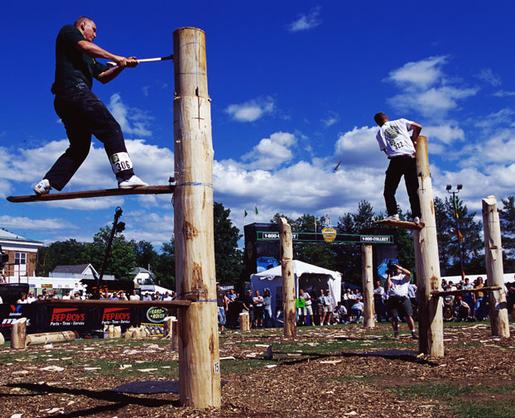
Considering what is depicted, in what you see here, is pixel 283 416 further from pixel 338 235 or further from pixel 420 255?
pixel 338 235

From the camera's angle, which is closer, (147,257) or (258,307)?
(258,307)

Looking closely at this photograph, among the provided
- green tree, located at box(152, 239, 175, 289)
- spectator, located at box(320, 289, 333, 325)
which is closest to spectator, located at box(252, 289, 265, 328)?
spectator, located at box(320, 289, 333, 325)

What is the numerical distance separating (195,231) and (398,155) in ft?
16.1

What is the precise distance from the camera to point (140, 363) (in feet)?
34.1

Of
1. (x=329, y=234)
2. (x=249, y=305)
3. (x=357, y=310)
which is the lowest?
(x=357, y=310)

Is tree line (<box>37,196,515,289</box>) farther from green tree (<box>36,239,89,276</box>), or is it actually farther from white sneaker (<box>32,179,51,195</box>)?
white sneaker (<box>32,179,51,195</box>)

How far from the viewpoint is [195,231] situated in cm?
588

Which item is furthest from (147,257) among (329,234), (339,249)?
(329,234)

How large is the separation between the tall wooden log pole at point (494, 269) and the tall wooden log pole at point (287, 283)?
5.26 meters

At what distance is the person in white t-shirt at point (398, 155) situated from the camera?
9.66m

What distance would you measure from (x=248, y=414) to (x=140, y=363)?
5.16 m

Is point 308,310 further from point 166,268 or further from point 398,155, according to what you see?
point 166,268

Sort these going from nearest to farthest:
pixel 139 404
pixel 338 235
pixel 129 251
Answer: pixel 139 404 < pixel 338 235 < pixel 129 251

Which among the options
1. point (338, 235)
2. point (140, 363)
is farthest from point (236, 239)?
point (140, 363)
